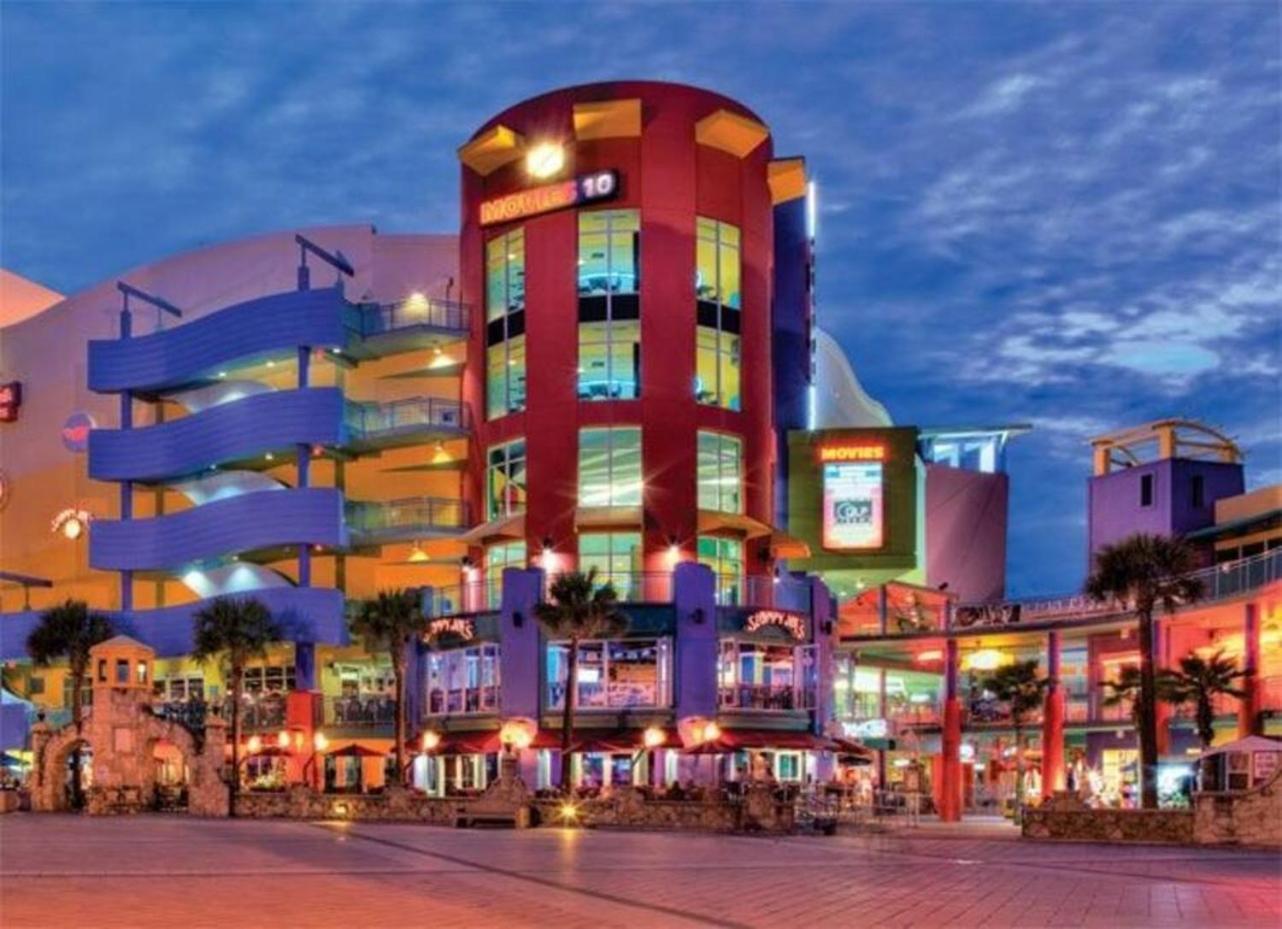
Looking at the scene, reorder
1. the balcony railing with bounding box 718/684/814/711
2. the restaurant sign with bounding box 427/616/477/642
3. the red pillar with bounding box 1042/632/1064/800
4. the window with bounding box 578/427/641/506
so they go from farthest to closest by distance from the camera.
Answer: the window with bounding box 578/427/641/506 → the restaurant sign with bounding box 427/616/477/642 → the red pillar with bounding box 1042/632/1064/800 → the balcony railing with bounding box 718/684/814/711

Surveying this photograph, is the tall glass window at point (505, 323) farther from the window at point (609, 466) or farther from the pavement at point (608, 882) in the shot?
the pavement at point (608, 882)

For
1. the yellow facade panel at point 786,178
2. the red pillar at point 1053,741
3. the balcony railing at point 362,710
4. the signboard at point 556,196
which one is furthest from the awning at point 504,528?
the red pillar at point 1053,741

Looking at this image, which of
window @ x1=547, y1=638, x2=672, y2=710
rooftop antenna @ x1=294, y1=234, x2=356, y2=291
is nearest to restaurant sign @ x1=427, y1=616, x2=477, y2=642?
window @ x1=547, y1=638, x2=672, y2=710

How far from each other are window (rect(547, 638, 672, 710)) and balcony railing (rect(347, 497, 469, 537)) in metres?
10.5

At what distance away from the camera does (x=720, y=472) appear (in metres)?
64.2

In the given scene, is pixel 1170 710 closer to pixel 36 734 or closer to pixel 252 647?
pixel 252 647

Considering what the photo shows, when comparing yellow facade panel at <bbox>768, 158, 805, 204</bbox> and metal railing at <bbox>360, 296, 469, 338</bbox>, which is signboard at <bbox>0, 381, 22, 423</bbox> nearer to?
metal railing at <bbox>360, 296, 469, 338</bbox>

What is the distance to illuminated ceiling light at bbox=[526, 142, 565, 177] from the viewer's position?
212 feet

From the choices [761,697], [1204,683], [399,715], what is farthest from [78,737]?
[1204,683]

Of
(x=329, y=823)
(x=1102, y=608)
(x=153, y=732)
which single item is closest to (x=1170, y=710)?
(x=1102, y=608)

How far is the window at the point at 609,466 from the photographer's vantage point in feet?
206

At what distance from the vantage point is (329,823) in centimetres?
4922

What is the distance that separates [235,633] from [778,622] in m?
20.6

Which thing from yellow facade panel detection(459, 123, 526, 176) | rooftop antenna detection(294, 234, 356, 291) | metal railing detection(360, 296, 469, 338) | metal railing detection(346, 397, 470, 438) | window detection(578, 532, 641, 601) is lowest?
window detection(578, 532, 641, 601)
